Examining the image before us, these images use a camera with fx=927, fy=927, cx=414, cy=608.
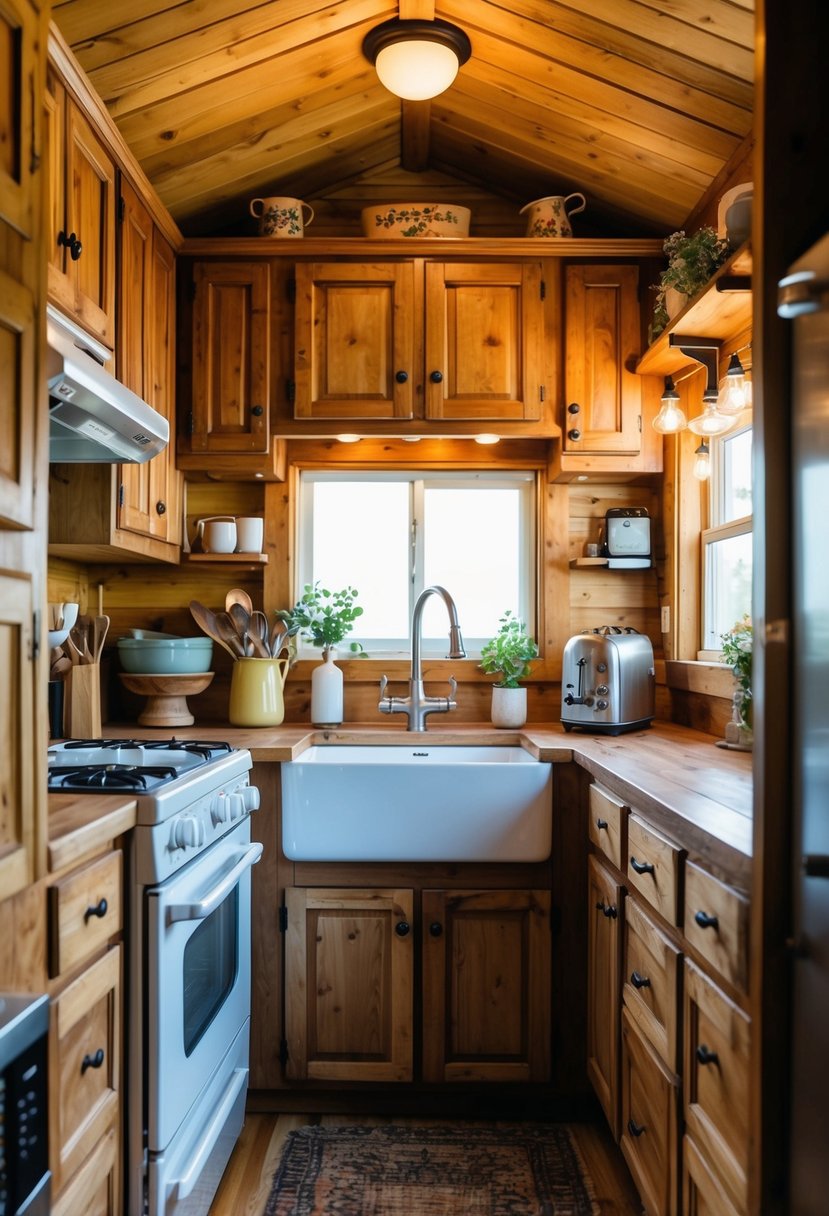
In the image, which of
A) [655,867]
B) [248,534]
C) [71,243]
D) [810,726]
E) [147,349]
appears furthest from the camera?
[248,534]

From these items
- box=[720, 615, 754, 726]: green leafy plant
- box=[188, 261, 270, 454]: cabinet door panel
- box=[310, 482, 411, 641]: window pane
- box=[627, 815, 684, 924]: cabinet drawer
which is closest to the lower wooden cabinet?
box=[627, 815, 684, 924]: cabinet drawer

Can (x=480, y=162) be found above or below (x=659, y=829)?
above

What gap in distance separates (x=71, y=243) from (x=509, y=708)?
172 centimetres

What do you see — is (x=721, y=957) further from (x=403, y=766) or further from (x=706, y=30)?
(x=706, y=30)

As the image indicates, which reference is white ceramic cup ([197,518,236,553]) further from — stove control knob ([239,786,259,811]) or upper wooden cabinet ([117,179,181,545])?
stove control knob ([239,786,259,811])

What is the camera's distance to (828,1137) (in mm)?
1036

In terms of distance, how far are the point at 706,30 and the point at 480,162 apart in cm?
101

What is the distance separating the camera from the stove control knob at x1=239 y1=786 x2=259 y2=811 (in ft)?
7.09

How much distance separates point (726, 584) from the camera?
275cm

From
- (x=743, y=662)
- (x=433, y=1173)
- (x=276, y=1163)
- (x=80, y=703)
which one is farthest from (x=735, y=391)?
(x=276, y=1163)

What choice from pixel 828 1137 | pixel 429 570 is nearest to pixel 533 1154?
pixel 828 1137

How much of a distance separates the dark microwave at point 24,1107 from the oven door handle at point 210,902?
0.49 m

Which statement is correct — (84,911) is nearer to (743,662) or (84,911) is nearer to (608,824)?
(608,824)

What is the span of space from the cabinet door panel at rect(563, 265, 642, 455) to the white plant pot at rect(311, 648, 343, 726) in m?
1.00
